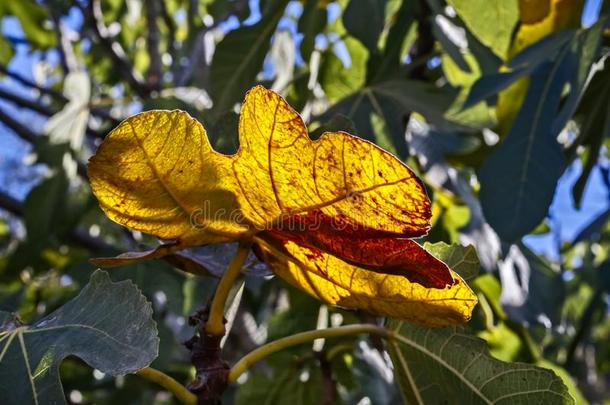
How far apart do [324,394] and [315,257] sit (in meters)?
0.68

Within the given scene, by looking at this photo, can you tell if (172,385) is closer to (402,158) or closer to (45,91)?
(402,158)

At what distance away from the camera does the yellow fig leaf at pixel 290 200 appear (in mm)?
499

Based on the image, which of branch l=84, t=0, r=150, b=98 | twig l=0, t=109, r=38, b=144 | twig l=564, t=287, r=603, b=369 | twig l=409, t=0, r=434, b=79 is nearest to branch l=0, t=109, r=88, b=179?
twig l=0, t=109, r=38, b=144

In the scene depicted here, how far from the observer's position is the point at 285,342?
64 cm

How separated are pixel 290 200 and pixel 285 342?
141 millimetres

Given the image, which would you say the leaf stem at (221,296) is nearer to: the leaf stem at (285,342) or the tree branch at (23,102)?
the leaf stem at (285,342)

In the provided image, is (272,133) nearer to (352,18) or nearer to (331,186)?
(331,186)

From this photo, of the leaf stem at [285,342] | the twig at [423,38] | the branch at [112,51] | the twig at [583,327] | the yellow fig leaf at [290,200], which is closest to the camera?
the yellow fig leaf at [290,200]

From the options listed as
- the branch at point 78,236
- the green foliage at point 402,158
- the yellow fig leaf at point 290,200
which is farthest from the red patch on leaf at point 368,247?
the branch at point 78,236

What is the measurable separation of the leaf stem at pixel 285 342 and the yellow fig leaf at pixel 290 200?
0.05m

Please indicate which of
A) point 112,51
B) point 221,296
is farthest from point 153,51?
point 221,296

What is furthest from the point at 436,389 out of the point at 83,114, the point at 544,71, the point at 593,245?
the point at 593,245

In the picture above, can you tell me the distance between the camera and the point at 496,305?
1224mm

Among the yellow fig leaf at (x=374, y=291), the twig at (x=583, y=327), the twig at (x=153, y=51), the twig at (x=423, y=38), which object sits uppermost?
the yellow fig leaf at (x=374, y=291)
